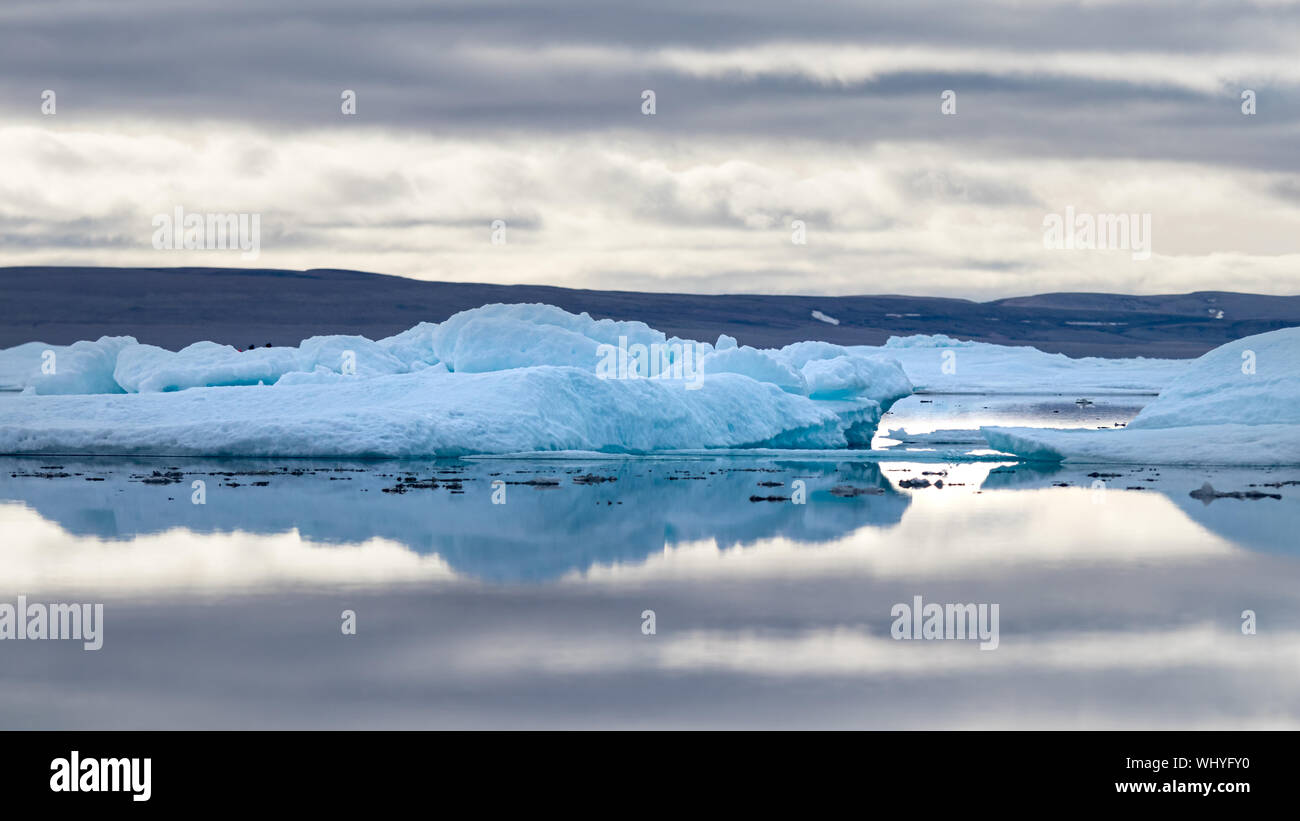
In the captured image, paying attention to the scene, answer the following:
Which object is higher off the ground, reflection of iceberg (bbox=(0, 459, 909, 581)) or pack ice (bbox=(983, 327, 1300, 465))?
pack ice (bbox=(983, 327, 1300, 465))

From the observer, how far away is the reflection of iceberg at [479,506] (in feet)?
42.3

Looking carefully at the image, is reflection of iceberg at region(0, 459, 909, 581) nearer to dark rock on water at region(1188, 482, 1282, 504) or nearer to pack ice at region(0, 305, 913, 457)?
pack ice at region(0, 305, 913, 457)

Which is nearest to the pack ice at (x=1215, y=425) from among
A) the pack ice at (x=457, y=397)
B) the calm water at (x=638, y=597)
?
the calm water at (x=638, y=597)

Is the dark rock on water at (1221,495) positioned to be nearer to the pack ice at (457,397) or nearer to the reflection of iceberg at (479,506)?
the reflection of iceberg at (479,506)

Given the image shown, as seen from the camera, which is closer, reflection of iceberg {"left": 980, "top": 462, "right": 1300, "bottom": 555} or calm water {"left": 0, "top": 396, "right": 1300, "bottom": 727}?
calm water {"left": 0, "top": 396, "right": 1300, "bottom": 727}

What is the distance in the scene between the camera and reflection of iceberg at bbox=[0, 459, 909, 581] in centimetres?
1289

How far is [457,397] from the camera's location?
21234 millimetres

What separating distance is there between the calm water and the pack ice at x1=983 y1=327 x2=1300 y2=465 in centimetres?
87

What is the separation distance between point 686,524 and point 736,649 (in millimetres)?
5976

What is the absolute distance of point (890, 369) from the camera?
103 feet

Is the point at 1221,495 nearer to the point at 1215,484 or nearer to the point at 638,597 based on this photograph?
the point at 1215,484

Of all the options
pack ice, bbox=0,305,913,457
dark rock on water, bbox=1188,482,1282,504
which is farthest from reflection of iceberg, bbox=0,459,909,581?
dark rock on water, bbox=1188,482,1282,504

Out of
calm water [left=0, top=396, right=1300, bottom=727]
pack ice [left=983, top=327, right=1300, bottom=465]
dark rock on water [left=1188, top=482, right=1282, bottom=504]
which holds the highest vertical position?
pack ice [left=983, top=327, right=1300, bottom=465]

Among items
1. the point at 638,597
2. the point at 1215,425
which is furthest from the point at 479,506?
the point at 1215,425
